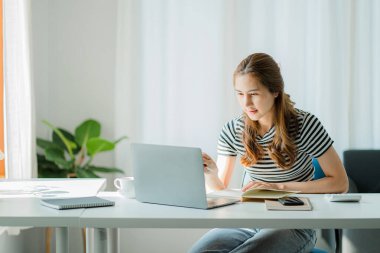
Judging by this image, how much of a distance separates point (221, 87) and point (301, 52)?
57 centimetres

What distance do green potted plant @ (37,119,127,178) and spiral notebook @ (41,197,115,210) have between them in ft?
5.31

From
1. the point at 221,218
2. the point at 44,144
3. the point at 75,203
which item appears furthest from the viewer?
the point at 44,144

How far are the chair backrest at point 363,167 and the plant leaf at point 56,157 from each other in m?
1.78

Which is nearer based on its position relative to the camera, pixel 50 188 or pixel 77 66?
pixel 50 188

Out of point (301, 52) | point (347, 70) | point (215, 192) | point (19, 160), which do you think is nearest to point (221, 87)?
point (301, 52)

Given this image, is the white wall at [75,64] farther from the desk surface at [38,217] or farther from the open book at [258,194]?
the desk surface at [38,217]

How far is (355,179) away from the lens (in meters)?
4.05

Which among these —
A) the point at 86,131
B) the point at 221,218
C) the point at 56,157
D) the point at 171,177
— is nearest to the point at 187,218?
the point at 221,218

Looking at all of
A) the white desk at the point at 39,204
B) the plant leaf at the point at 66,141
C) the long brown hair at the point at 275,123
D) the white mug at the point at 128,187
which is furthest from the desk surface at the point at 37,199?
the plant leaf at the point at 66,141

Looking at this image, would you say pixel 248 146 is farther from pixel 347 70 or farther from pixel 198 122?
pixel 347 70

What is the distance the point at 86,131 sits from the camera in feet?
13.0

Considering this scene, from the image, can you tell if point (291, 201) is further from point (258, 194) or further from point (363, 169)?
point (363, 169)

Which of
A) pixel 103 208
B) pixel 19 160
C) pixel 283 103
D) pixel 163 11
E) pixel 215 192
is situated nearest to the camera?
pixel 103 208

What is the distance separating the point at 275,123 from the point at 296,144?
0.12 metres
